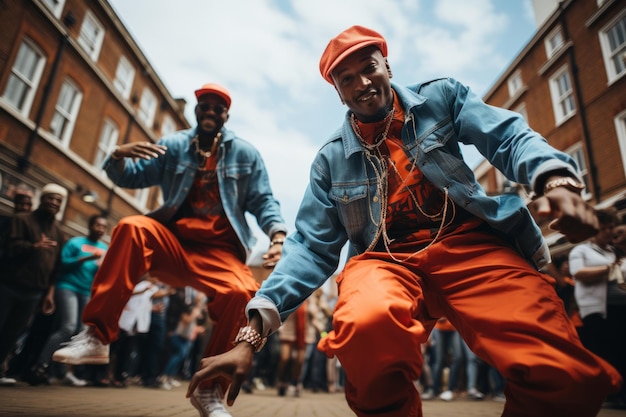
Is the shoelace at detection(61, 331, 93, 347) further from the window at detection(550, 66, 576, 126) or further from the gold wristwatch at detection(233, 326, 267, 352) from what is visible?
the window at detection(550, 66, 576, 126)

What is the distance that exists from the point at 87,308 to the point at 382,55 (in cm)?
238

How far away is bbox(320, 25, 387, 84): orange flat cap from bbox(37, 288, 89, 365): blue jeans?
4934 millimetres

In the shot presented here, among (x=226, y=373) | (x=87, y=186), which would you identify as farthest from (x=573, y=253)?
(x=87, y=186)

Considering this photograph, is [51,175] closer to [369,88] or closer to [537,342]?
[369,88]

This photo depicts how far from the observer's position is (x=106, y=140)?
53.1ft

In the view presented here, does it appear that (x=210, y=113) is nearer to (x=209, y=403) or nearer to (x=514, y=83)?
(x=209, y=403)

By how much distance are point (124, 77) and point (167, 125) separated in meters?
4.51

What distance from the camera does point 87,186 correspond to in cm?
1440

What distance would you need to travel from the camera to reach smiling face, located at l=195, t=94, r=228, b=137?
3.40 meters

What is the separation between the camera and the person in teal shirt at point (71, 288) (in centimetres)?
521

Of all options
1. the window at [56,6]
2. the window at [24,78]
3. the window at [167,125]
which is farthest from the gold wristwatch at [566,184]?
the window at [167,125]

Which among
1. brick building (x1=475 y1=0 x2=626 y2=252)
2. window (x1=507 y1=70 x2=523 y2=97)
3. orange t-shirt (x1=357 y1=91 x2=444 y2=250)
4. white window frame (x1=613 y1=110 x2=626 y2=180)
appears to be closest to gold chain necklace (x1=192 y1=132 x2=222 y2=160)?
orange t-shirt (x1=357 y1=91 x2=444 y2=250)

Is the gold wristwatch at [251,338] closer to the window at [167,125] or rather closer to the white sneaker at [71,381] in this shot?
the white sneaker at [71,381]

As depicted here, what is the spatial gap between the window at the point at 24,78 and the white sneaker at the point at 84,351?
1116cm
